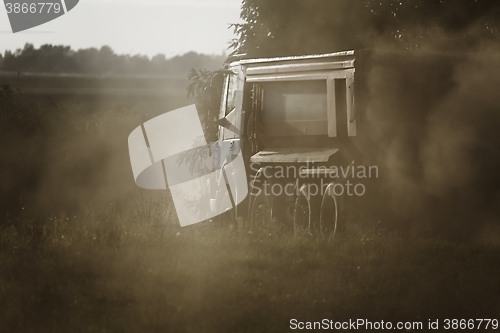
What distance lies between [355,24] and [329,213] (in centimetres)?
836

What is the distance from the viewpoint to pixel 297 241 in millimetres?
10328

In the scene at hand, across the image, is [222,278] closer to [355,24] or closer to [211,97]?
[211,97]

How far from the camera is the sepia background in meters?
7.35

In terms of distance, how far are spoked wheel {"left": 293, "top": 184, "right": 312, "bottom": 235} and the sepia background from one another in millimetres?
812

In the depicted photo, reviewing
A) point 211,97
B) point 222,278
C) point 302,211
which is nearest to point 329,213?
point 302,211

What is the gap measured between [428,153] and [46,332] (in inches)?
264

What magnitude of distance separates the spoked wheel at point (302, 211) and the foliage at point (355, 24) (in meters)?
6.87

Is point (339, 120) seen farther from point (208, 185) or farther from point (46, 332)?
point (46, 332)

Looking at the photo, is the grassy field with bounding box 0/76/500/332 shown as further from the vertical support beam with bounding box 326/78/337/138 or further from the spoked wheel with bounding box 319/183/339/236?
the vertical support beam with bounding box 326/78/337/138

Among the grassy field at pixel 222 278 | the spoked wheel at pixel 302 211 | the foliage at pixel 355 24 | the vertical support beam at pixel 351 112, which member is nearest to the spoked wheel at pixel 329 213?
the spoked wheel at pixel 302 211

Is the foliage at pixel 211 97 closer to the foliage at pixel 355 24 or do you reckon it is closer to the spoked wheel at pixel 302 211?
the spoked wheel at pixel 302 211

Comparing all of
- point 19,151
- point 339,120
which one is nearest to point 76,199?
point 19,151

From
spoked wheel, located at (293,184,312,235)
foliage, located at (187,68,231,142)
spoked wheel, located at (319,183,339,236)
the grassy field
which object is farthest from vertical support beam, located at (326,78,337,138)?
foliage, located at (187,68,231,142)

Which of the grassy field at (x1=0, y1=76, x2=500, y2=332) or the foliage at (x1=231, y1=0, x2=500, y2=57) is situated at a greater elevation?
the foliage at (x1=231, y1=0, x2=500, y2=57)
